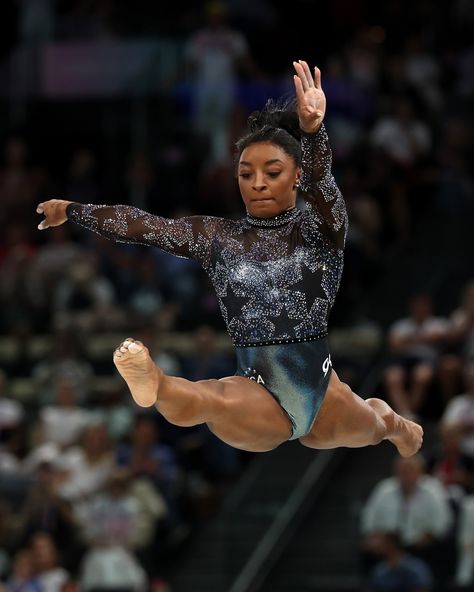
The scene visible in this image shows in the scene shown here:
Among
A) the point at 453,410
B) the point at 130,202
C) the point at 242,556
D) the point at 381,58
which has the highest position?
the point at 381,58

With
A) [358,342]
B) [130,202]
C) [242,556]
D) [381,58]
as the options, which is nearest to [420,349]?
[358,342]

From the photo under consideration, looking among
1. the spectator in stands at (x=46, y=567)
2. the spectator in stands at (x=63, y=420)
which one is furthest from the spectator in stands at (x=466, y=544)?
the spectator in stands at (x=63, y=420)

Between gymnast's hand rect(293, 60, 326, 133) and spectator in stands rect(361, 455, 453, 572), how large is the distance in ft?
18.2

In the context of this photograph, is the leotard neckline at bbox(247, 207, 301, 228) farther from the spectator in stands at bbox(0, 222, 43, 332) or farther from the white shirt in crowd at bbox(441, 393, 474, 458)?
the spectator in stands at bbox(0, 222, 43, 332)

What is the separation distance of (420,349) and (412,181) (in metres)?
3.37

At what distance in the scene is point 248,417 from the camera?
22.5 ft

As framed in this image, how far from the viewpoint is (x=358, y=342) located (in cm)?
1394

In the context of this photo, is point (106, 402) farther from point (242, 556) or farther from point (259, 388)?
point (259, 388)

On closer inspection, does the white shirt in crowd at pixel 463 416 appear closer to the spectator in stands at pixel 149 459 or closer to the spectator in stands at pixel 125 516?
the spectator in stands at pixel 149 459

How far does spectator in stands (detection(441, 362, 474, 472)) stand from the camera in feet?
39.5

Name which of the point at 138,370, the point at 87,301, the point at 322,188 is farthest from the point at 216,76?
the point at 138,370

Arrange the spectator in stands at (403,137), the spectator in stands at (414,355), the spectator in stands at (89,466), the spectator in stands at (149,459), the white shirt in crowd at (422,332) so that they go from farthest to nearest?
the spectator in stands at (403,137)
the white shirt in crowd at (422,332)
the spectator in stands at (89,466)
the spectator in stands at (149,459)
the spectator in stands at (414,355)

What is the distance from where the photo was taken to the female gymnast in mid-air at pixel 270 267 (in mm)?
6938

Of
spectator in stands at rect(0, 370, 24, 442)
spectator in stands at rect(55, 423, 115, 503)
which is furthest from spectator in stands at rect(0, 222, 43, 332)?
spectator in stands at rect(55, 423, 115, 503)
